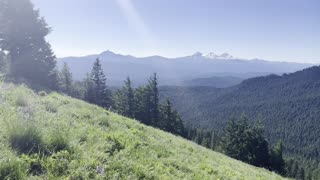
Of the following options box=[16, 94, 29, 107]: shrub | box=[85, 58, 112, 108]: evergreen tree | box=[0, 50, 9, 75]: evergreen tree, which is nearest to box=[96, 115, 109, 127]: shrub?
box=[16, 94, 29, 107]: shrub

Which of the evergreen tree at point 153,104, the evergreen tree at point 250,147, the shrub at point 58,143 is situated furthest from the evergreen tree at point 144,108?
the shrub at point 58,143

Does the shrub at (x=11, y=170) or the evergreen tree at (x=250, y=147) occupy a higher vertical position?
the shrub at (x=11, y=170)

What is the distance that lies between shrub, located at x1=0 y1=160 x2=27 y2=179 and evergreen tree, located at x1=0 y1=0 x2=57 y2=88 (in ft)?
113

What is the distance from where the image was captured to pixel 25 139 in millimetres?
6660

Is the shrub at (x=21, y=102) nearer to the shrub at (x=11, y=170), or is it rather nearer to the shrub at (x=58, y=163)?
the shrub at (x=58, y=163)

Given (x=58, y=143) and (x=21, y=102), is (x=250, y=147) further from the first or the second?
(x=58, y=143)

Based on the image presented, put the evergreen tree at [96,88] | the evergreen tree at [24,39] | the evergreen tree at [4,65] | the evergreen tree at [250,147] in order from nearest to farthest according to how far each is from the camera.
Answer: the evergreen tree at [24,39] → the evergreen tree at [4,65] → the evergreen tree at [250,147] → the evergreen tree at [96,88]

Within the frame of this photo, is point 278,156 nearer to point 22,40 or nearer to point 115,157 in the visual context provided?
point 22,40

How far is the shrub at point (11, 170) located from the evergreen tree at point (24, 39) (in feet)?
113

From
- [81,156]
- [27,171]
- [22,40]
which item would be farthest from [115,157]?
[22,40]

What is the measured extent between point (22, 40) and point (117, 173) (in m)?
36.7

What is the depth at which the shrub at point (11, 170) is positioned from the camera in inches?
203

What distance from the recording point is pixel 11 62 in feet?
127

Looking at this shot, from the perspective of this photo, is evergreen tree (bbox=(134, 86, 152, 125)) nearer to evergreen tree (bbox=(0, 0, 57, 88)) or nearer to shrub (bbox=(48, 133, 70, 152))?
evergreen tree (bbox=(0, 0, 57, 88))
